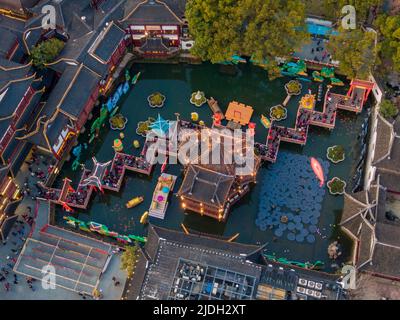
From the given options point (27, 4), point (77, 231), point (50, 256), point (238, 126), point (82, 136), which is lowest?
point (50, 256)

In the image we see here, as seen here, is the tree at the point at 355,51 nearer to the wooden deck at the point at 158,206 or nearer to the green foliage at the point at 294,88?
the green foliage at the point at 294,88

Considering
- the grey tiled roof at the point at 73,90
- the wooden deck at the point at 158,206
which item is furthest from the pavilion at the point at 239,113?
the grey tiled roof at the point at 73,90

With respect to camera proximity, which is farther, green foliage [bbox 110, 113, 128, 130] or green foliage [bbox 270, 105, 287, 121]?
green foliage [bbox 110, 113, 128, 130]

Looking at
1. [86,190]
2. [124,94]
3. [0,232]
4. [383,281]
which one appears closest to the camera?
[383,281]

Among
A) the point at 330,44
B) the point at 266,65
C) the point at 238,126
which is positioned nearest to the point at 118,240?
the point at 238,126

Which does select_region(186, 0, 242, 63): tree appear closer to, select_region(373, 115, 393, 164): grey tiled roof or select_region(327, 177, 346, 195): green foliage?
select_region(373, 115, 393, 164): grey tiled roof

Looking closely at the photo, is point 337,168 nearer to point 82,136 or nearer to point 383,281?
point 383,281

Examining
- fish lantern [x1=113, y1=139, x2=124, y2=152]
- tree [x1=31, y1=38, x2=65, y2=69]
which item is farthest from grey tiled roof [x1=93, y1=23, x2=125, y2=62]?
fish lantern [x1=113, y1=139, x2=124, y2=152]
